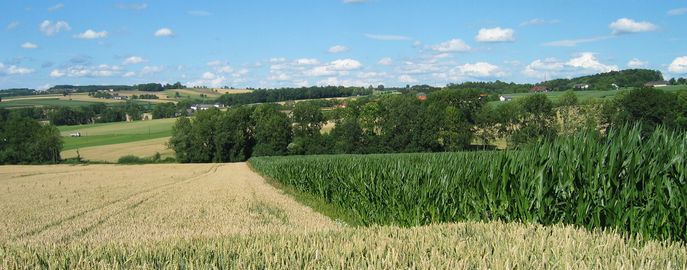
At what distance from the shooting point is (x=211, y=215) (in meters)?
16.2

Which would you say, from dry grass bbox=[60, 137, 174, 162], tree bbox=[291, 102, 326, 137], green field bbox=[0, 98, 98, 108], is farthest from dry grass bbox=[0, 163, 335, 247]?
green field bbox=[0, 98, 98, 108]

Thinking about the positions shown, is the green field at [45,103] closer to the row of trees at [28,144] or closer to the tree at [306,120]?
the row of trees at [28,144]

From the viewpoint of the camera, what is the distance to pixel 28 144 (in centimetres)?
7769

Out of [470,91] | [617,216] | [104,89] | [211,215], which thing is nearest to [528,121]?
[470,91]

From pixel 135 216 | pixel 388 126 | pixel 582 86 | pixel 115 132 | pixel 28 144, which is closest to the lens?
pixel 135 216

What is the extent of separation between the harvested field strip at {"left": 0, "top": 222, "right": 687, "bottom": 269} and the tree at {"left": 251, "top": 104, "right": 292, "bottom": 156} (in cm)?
7620

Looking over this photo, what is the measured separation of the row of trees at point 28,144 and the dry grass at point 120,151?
3477 mm

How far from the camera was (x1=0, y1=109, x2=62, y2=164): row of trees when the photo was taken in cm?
7669

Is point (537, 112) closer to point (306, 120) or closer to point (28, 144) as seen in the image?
point (306, 120)

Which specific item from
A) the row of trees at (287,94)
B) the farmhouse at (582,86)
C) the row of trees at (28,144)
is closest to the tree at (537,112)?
the farmhouse at (582,86)

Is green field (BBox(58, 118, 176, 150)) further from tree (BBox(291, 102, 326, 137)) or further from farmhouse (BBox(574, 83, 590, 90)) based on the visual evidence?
farmhouse (BBox(574, 83, 590, 90))

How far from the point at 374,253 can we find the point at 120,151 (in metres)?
85.2

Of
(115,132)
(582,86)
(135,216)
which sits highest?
(582,86)

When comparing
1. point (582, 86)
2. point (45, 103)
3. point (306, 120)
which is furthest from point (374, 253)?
point (45, 103)
